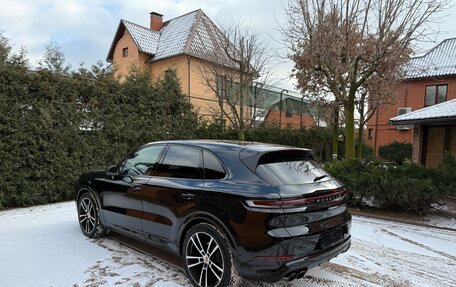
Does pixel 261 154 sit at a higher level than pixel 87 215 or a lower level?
higher

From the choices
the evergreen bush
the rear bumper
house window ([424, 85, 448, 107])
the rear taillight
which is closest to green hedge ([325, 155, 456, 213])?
the evergreen bush

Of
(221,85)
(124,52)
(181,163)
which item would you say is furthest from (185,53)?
(181,163)

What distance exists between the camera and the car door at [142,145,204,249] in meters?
3.55

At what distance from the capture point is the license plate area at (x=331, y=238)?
3166 millimetres

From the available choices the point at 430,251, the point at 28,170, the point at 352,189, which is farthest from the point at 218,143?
the point at 28,170

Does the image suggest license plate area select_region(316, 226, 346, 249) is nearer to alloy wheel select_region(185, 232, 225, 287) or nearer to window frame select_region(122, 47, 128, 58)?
alloy wheel select_region(185, 232, 225, 287)

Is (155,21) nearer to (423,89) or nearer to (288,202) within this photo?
(423,89)

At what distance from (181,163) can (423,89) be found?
25.7m

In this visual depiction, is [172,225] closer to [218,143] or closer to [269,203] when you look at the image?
[218,143]

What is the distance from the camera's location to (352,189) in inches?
281

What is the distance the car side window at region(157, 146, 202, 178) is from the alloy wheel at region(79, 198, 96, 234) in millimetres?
1781

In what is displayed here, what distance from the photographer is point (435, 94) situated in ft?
77.6

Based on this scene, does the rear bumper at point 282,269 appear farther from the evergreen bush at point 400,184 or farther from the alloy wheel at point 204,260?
the evergreen bush at point 400,184

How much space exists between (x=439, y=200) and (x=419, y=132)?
17.7 ft
